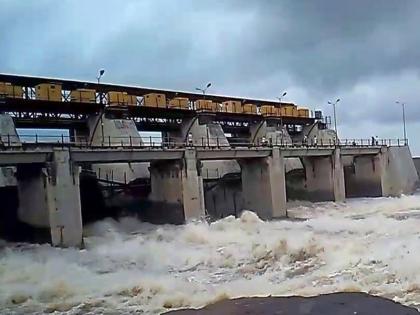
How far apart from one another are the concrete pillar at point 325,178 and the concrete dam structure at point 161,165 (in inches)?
3.2

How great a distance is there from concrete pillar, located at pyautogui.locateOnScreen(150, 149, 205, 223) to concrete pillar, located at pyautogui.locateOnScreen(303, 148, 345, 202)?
13613 millimetres

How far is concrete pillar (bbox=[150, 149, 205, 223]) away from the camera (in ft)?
90.6

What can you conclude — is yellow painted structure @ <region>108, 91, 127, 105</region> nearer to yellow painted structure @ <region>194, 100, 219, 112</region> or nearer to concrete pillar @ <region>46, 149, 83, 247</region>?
yellow painted structure @ <region>194, 100, 219, 112</region>

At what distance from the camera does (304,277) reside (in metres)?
13.5

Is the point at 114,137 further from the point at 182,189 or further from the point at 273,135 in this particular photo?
the point at 273,135

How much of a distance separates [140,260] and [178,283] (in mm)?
5550

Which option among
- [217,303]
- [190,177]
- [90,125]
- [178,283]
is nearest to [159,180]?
[190,177]

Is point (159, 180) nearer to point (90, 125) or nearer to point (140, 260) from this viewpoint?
point (90, 125)

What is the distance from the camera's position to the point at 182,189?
2761 centimetres

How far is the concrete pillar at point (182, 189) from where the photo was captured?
2761 cm

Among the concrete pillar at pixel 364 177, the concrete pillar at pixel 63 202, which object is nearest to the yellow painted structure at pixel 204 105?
the concrete pillar at pixel 364 177

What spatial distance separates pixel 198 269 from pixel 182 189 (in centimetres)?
1109

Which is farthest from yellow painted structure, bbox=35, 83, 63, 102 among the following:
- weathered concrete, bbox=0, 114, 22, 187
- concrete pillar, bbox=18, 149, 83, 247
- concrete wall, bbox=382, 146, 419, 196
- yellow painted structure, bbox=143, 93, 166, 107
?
concrete wall, bbox=382, 146, 419, 196

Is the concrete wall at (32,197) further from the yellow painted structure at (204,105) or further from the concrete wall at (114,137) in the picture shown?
the yellow painted structure at (204,105)
